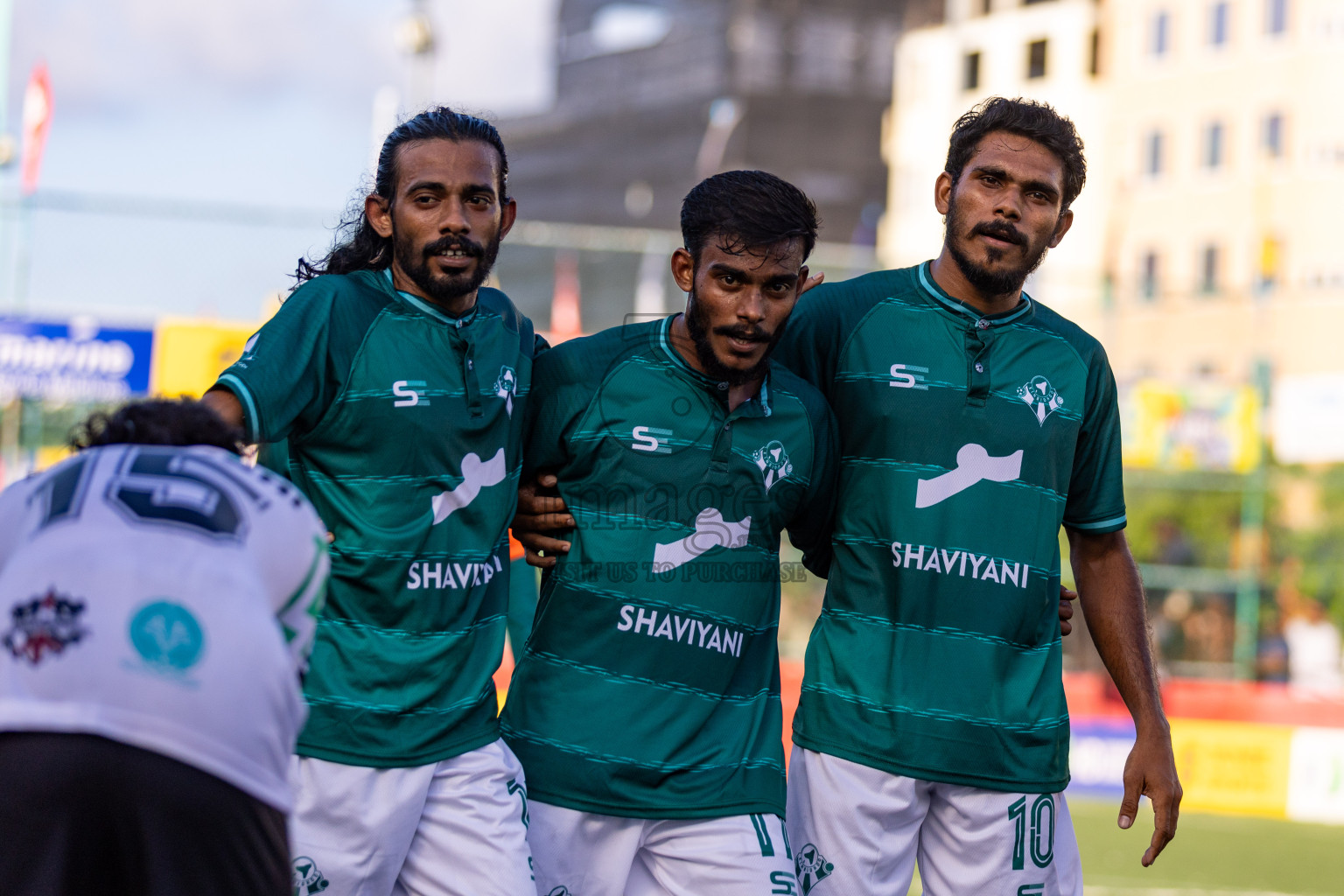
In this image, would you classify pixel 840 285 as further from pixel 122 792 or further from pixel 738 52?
pixel 738 52

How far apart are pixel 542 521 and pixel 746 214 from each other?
0.86 metres

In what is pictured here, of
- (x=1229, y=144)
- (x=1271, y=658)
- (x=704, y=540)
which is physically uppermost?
(x=1229, y=144)

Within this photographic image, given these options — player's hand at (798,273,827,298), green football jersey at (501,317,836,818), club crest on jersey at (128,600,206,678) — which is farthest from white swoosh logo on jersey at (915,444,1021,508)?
club crest on jersey at (128,600,206,678)

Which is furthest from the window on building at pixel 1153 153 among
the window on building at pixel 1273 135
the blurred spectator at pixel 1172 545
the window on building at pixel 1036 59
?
the blurred spectator at pixel 1172 545

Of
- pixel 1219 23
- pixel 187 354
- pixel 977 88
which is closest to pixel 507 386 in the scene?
pixel 187 354

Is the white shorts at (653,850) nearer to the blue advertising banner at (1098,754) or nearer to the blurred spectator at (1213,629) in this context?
the blue advertising banner at (1098,754)

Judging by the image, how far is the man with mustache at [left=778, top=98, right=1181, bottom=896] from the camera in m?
3.43

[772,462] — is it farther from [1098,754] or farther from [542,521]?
[1098,754]

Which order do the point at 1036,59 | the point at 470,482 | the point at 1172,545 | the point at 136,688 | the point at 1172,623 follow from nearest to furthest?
the point at 136,688 < the point at 470,482 < the point at 1172,623 < the point at 1172,545 < the point at 1036,59

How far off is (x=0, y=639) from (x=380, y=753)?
1218 millimetres

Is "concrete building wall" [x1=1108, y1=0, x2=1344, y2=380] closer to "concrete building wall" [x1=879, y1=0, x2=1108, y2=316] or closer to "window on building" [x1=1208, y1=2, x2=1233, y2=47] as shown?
"window on building" [x1=1208, y1=2, x2=1233, y2=47]

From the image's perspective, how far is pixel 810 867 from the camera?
11.5ft

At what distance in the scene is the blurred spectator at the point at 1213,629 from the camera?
1462 cm

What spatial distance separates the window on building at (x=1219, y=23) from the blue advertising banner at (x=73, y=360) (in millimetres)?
31783
